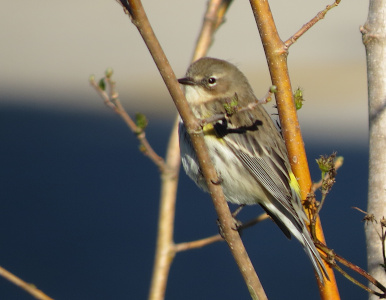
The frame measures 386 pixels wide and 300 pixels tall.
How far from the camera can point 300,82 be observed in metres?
13.0

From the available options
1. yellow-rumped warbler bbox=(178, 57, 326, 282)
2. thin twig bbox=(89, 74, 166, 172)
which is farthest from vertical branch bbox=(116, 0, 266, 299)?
yellow-rumped warbler bbox=(178, 57, 326, 282)

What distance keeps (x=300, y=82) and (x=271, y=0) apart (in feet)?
11.8

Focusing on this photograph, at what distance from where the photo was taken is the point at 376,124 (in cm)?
261

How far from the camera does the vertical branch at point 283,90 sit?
2.50 m

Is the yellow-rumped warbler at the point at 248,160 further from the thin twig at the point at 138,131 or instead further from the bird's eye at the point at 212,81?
the thin twig at the point at 138,131

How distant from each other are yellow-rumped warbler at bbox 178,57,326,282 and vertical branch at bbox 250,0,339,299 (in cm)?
94

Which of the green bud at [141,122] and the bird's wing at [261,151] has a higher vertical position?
the green bud at [141,122]

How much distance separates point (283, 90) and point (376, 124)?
379 mm

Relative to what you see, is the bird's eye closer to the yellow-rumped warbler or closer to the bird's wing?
the yellow-rumped warbler

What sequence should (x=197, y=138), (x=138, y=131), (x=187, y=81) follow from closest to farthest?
(x=197, y=138) → (x=138, y=131) → (x=187, y=81)

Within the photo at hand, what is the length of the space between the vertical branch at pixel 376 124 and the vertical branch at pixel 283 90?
185 mm

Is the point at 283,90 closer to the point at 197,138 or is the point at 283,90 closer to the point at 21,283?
the point at 197,138

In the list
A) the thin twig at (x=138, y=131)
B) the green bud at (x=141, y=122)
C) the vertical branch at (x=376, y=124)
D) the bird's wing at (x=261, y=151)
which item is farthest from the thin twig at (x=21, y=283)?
the bird's wing at (x=261, y=151)

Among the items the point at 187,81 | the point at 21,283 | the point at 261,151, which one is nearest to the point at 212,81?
the point at 187,81
